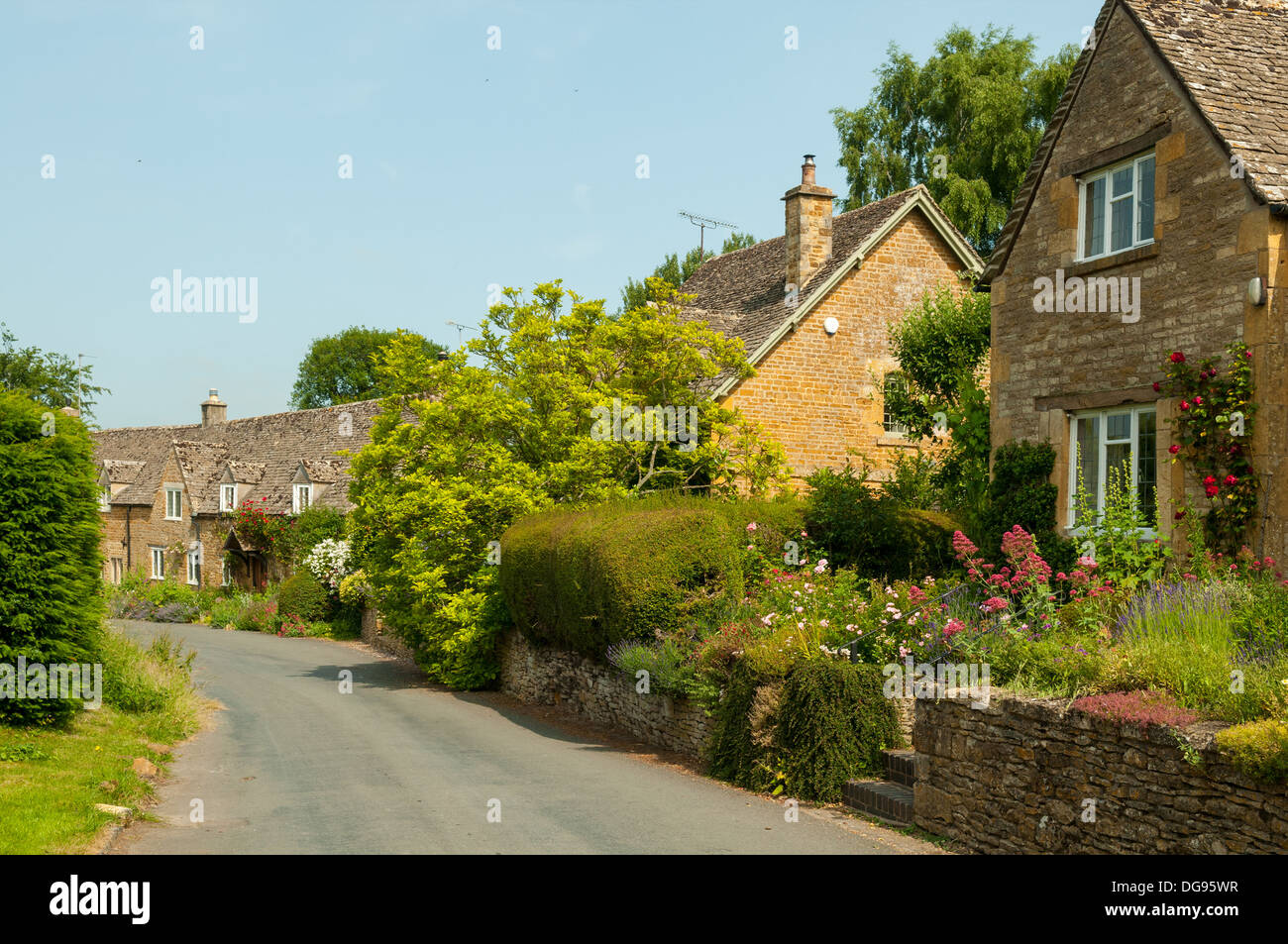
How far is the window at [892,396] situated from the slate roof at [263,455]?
75.1 feet

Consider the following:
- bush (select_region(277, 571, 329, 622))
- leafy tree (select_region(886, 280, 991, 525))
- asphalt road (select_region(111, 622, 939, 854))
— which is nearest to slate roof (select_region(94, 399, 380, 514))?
bush (select_region(277, 571, 329, 622))

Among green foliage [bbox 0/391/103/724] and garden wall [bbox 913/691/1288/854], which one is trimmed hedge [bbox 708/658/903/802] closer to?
garden wall [bbox 913/691/1288/854]

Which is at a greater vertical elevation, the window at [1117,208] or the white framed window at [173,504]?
the window at [1117,208]

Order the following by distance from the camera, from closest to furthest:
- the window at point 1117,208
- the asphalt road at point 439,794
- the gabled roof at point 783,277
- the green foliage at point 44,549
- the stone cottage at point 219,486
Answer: the asphalt road at point 439,794, the green foliage at point 44,549, the window at point 1117,208, the gabled roof at point 783,277, the stone cottage at point 219,486

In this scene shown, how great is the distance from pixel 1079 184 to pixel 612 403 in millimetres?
10097

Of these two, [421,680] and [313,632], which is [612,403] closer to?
[421,680]

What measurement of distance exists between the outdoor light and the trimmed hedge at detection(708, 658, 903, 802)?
578 centimetres

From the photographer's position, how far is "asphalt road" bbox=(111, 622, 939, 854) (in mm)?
10141

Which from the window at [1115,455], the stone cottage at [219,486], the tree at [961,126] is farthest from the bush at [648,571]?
the stone cottage at [219,486]

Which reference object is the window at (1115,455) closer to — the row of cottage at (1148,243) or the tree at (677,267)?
the row of cottage at (1148,243)

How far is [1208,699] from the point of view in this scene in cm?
818

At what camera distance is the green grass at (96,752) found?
32.0 feet

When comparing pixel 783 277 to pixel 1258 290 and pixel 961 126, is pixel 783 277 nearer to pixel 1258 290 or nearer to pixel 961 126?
pixel 961 126

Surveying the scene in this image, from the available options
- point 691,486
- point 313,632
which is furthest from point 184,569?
point 691,486
